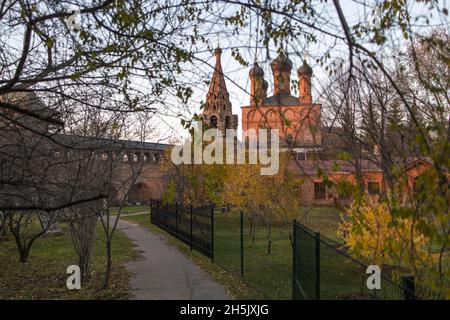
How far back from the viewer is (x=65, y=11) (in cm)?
504

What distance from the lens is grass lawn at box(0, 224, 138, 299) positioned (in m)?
8.66

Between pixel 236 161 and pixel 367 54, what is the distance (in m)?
21.4

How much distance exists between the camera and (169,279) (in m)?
9.75

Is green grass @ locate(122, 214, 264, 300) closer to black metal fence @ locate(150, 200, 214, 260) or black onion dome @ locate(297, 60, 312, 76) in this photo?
black metal fence @ locate(150, 200, 214, 260)

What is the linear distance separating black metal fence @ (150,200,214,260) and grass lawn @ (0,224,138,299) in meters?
1.95

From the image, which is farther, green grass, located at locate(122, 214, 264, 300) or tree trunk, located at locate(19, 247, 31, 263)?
tree trunk, located at locate(19, 247, 31, 263)

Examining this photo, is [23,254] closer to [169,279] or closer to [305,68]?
[169,279]

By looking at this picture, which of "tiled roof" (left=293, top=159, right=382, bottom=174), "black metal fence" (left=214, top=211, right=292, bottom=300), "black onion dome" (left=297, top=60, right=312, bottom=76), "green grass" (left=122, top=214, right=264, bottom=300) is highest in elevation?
"black onion dome" (left=297, top=60, right=312, bottom=76)

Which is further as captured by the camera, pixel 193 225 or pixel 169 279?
pixel 193 225

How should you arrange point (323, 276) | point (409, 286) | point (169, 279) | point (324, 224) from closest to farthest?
point (409, 286), point (323, 276), point (169, 279), point (324, 224)

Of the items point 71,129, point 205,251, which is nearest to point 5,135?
point 71,129

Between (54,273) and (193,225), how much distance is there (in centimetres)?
483

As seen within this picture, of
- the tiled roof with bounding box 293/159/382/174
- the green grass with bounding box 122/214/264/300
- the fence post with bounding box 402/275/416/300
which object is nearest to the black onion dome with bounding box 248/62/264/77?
the tiled roof with bounding box 293/159/382/174

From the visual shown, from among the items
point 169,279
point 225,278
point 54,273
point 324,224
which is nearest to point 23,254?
point 54,273
